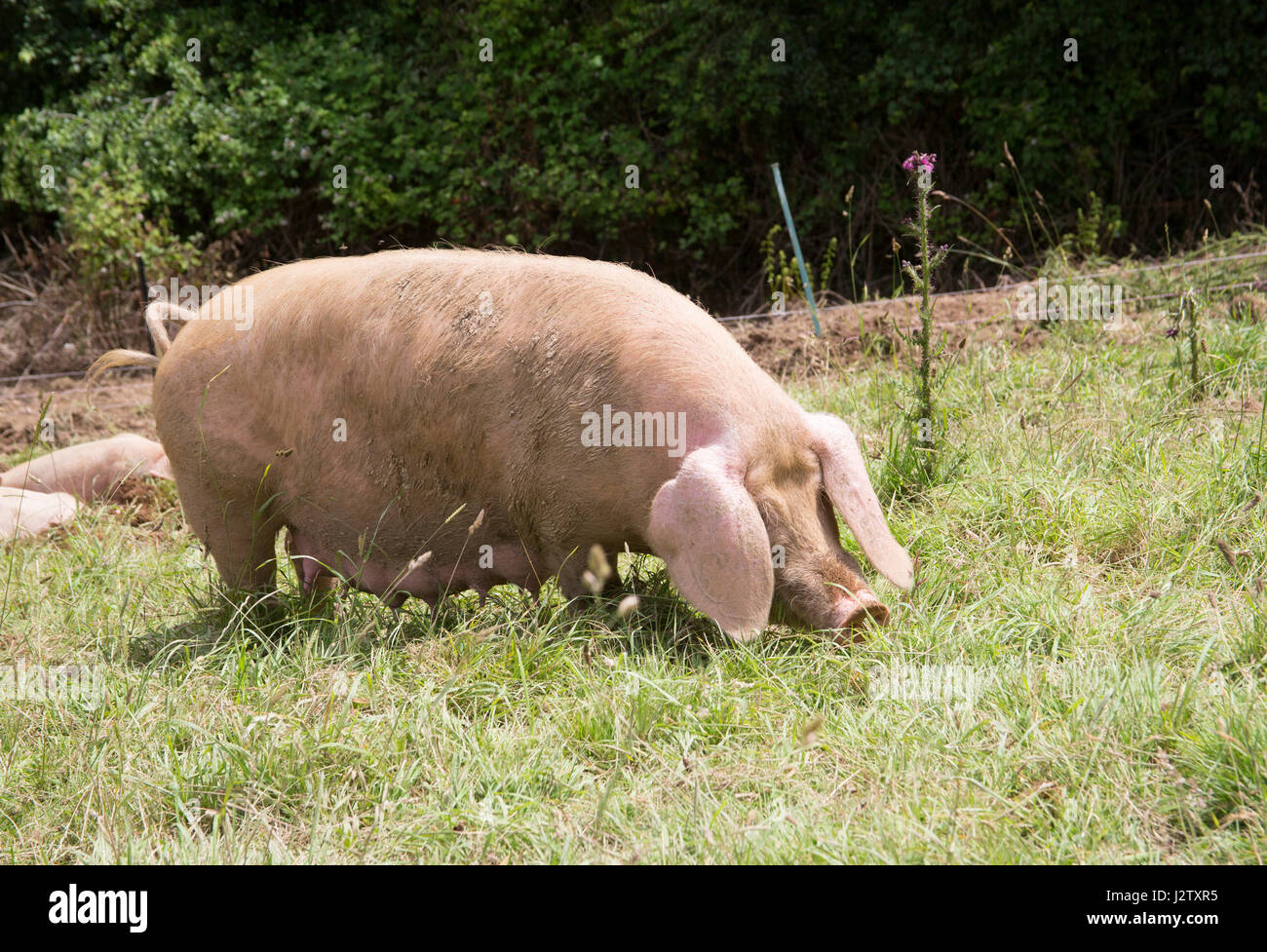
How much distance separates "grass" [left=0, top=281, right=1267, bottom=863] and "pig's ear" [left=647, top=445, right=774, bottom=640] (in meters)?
0.20

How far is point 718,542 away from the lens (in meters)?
2.82

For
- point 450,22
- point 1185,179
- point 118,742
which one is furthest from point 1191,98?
point 118,742

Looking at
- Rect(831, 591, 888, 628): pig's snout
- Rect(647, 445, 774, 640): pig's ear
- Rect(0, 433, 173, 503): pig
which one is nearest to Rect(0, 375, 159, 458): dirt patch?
Rect(0, 433, 173, 503): pig

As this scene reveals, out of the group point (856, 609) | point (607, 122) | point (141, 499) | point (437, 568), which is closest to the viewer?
point (856, 609)

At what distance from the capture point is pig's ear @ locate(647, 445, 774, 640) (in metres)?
2.82

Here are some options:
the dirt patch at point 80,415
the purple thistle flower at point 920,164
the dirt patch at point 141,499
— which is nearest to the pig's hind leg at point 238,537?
the dirt patch at point 141,499

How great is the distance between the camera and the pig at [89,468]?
19.3ft

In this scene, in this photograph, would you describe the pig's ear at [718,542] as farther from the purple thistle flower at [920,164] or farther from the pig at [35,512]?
the pig at [35,512]

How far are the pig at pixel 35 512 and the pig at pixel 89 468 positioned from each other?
179mm

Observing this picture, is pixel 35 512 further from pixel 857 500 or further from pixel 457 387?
pixel 857 500

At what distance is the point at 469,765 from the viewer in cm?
262

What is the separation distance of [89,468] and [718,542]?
14.4ft

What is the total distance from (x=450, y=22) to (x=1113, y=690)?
9.63m

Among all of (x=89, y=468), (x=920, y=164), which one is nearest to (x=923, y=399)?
(x=920, y=164)
